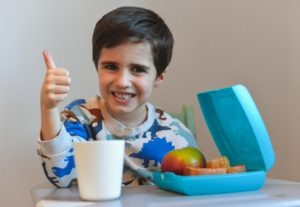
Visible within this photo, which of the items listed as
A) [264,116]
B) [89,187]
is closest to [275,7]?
[264,116]

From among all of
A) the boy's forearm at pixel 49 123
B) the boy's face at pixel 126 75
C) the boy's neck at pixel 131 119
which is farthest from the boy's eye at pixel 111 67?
the boy's forearm at pixel 49 123

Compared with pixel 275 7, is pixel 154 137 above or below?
below

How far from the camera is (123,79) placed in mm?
948

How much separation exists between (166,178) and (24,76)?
68 cm

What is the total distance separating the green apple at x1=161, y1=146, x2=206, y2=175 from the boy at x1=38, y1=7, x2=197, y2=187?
0.24 m

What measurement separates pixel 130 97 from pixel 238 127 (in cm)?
31

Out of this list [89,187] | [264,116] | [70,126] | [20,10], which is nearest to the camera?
[89,187]

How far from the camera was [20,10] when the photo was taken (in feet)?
4.03

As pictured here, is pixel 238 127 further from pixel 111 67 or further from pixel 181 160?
pixel 111 67

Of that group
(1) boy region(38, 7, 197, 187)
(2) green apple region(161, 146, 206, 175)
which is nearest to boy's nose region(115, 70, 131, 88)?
(1) boy region(38, 7, 197, 187)

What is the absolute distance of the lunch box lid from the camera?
0.73 metres

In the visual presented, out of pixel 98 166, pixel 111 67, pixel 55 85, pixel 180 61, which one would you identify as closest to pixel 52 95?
pixel 55 85

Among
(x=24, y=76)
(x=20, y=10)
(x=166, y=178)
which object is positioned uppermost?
(x=20, y=10)

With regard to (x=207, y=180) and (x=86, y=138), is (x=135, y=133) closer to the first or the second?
(x=86, y=138)
